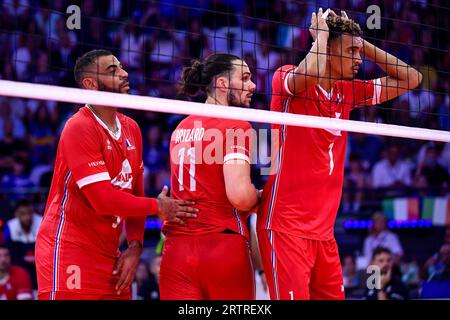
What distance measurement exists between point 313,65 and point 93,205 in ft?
5.13

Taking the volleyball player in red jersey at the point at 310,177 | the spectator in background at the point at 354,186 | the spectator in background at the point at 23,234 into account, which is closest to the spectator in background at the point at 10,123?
the spectator in background at the point at 23,234

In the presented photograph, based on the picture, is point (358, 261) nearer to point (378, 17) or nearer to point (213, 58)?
point (378, 17)

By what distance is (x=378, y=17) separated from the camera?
5.94 meters

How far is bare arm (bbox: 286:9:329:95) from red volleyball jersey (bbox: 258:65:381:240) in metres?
0.08

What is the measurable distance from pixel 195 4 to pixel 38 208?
3805mm

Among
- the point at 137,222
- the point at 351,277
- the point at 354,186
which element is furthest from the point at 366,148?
the point at 137,222

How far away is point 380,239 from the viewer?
964 centimetres

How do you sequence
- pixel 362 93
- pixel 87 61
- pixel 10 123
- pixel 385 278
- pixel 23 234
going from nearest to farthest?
pixel 87 61 < pixel 362 93 < pixel 385 278 < pixel 23 234 < pixel 10 123

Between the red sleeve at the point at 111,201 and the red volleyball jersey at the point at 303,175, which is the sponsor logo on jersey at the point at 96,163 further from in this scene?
the red volleyball jersey at the point at 303,175

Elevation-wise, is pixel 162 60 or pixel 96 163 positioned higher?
pixel 162 60

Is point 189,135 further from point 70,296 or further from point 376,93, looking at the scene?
point 376,93

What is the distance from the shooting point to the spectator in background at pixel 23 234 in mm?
8789

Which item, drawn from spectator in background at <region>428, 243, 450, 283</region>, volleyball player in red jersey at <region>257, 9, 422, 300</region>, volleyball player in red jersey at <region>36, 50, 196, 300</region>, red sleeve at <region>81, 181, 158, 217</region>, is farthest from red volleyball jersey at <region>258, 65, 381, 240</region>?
spectator in background at <region>428, 243, 450, 283</region>
